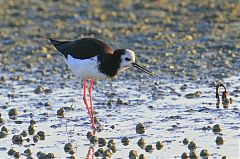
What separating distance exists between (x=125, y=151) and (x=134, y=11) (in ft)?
47.2

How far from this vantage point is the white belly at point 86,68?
1402cm

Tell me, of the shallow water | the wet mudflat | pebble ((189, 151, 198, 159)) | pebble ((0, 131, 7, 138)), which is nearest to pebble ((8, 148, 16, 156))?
the wet mudflat

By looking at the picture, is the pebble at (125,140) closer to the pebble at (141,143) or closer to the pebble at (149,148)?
the pebble at (141,143)

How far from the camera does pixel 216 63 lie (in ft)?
61.9

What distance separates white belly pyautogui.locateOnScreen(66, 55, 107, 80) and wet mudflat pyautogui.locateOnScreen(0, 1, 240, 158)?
0.78 m

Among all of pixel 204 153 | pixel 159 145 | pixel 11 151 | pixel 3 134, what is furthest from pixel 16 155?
pixel 204 153

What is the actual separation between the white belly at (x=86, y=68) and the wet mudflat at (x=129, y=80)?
778 millimetres

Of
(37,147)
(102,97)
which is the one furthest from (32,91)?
(37,147)

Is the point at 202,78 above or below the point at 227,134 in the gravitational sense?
above

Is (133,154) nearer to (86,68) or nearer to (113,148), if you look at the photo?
(113,148)

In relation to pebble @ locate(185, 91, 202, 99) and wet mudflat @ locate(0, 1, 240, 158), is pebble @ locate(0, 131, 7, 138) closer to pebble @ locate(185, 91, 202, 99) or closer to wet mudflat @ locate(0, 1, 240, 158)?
wet mudflat @ locate(0, 1, 240, 158)

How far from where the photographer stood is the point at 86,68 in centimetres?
1409

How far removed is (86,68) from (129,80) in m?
3.57

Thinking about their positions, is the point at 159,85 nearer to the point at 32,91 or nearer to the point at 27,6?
the point at 32,91
